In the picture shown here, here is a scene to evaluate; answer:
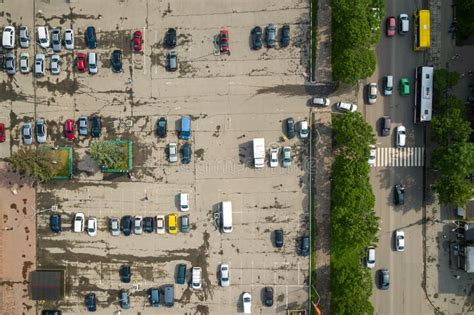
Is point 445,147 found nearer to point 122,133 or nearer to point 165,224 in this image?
point 165,224

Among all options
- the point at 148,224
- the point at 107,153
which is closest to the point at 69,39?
the point at 107,153

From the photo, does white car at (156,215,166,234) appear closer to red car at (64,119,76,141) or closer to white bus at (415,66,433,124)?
red car at (64,119,76,141)

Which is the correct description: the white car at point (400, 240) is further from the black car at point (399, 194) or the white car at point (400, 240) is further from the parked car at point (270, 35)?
the parked car at point (270, 35)

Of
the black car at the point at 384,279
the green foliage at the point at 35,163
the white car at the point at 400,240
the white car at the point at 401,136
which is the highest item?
the white car at the point at 401,136

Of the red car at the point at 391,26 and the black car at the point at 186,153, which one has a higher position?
the red car at the point at 391,26

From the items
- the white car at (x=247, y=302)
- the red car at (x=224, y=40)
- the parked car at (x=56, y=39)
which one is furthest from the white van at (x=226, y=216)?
the parked car at (x=56, y=39)

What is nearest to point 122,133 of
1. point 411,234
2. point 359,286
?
point 359,286

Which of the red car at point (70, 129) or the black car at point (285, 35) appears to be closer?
the black car at point (285, 35)
